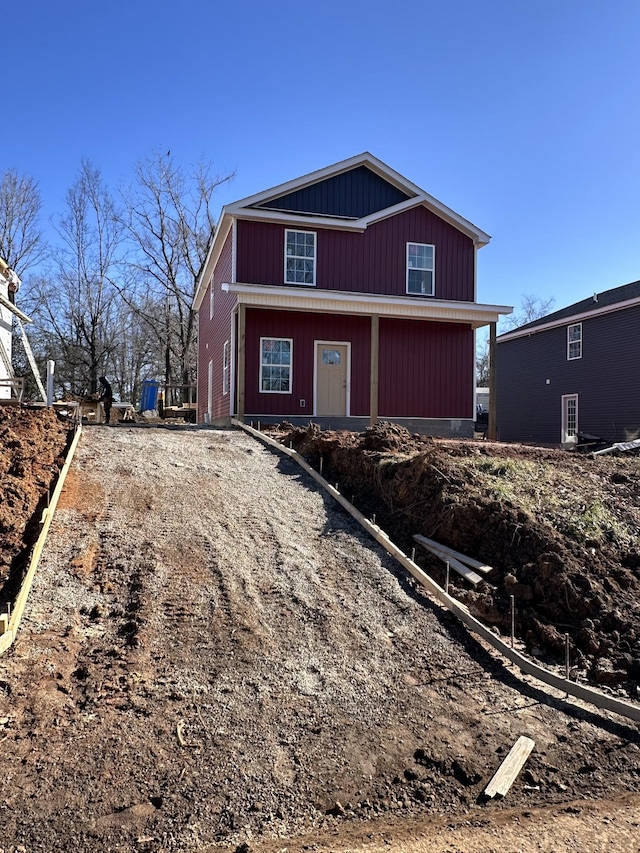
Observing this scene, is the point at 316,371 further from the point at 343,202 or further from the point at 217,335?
the point at 343,202

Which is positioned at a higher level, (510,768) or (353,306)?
(353,306)

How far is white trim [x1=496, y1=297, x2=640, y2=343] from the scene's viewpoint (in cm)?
2014

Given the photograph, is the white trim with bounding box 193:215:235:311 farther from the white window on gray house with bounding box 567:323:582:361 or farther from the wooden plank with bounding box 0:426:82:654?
the white window on gray house with bounding box 567:323:582:361

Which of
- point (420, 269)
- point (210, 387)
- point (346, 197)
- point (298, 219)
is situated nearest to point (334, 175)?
point (346, 197)

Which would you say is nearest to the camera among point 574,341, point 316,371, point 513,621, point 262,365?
point 513,621

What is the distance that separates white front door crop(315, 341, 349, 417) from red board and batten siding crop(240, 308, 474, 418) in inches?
7.4

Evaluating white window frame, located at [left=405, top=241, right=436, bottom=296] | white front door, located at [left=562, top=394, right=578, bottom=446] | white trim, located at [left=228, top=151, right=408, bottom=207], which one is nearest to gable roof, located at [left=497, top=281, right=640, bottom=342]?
white front door, located at [left=562, top=394, right=578, bottom=446]

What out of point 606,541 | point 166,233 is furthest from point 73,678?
point 166,233

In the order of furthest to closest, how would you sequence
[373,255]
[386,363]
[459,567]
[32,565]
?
[373,255] → [386,363] → [459,567] → [32,565]

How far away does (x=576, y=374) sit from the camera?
22500 mm

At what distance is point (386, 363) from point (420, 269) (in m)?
2.94

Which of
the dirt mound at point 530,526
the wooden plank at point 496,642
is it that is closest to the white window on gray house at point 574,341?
the dirt mound at point 530,526

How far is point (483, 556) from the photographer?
6676 millimetres

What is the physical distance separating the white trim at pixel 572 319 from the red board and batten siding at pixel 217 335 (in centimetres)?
1087
